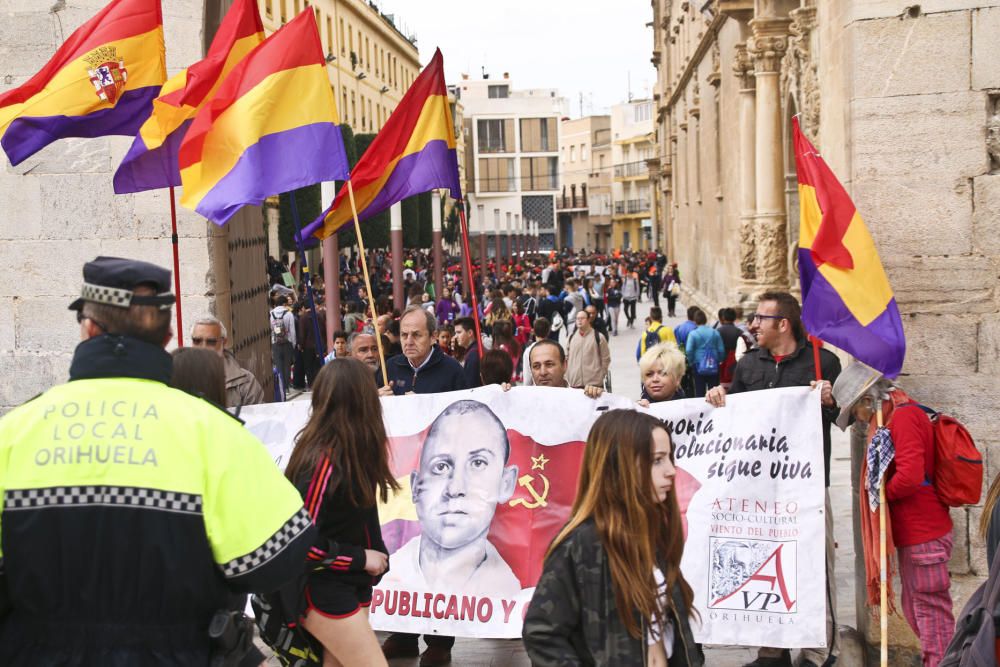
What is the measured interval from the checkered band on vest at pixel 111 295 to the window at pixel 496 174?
10389 centimetres

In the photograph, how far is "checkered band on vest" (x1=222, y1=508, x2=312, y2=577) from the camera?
2.81 m

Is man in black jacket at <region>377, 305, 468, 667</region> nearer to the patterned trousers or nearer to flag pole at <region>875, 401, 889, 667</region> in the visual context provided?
flag pole at <region>875, 401, 889, 667</region>

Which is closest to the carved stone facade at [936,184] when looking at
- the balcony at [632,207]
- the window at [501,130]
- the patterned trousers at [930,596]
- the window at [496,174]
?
the patterned trousers at [930,596]

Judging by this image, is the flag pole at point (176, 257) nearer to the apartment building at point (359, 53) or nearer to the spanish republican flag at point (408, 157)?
the spanish republican flag at point (408, 157)

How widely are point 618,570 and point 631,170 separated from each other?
99699 mm

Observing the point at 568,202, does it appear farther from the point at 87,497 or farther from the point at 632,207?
the point at 87,497

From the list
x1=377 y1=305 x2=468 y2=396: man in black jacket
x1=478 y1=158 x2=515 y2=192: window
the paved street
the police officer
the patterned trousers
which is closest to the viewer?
the police officer

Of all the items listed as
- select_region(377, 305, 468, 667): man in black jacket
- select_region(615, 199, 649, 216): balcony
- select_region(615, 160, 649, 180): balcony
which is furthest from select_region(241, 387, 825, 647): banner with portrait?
select_region(615, 199, 649, 216): balcony

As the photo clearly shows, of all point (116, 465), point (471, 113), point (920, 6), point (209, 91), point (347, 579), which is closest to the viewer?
point (116, 465)

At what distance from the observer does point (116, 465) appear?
8.91 feet

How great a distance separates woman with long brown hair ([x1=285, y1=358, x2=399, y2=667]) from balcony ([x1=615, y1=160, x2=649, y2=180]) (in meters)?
94.1

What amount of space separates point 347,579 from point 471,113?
346 ft

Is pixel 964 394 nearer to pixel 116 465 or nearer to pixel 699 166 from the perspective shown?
pixel 116 465

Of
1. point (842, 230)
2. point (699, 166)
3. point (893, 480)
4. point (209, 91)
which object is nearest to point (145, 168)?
point (209, 91)
